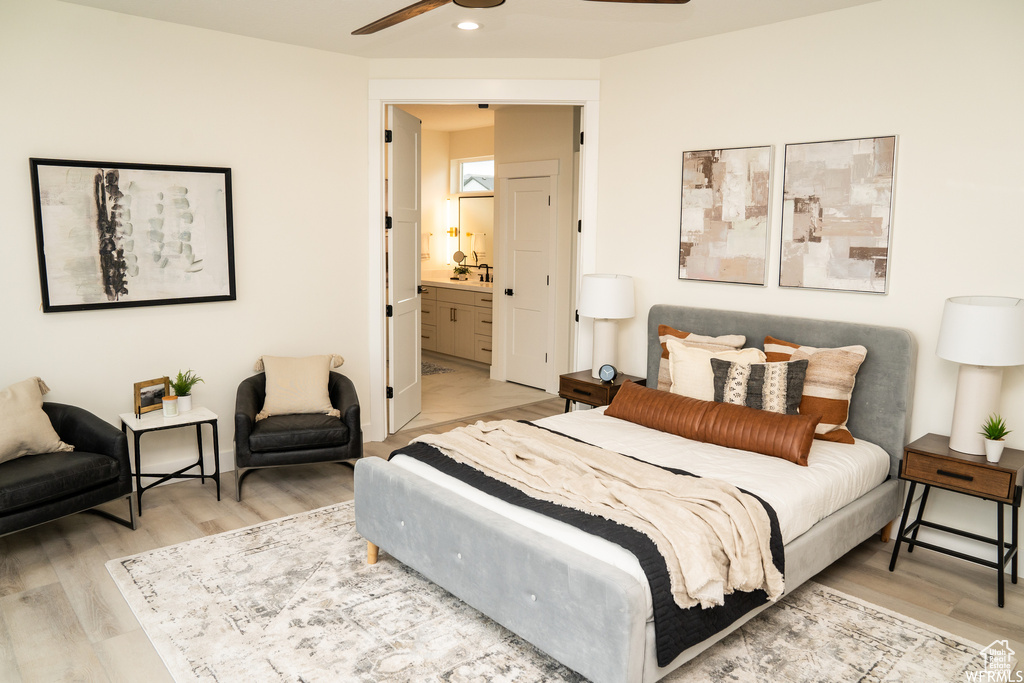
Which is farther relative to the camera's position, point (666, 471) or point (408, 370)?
point (408, 370)

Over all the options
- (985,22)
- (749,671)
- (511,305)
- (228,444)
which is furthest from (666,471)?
(511,305)

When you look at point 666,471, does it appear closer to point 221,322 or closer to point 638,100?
point 638,100

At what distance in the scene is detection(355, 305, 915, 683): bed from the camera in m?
2.19

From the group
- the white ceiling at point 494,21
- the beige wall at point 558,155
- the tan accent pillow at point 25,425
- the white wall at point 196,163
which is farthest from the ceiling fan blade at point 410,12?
the beige wall at point 558,155

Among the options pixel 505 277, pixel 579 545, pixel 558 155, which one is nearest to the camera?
pixel 579 545

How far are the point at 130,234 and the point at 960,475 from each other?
14.2 ft

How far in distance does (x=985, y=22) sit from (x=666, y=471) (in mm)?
2442

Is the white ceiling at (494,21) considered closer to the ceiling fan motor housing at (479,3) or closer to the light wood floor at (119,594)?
the ceiling fan motor housing at (479,3)

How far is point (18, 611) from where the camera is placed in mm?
2840

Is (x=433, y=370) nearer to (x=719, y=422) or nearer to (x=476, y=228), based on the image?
(x=476, y=228)

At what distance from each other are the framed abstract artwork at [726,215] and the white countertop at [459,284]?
3281mm

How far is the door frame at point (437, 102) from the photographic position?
15.5ft

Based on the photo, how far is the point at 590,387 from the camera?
14.8ft

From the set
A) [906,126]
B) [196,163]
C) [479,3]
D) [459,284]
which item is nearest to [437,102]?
[196,163]
